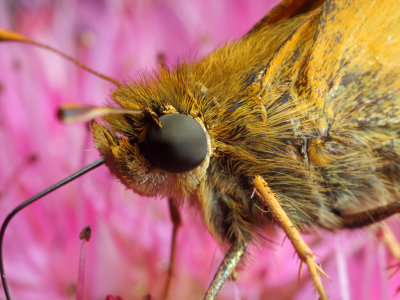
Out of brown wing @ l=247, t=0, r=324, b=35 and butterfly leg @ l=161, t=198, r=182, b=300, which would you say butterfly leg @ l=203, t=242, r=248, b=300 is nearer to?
butterfly leg @ l=161, t=198, r=182, b=300

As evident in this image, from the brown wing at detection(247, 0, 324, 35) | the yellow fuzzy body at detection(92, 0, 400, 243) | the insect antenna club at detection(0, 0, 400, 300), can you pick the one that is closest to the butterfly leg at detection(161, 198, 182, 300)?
the insect antenna club at detection(0, 0, 400, 300)

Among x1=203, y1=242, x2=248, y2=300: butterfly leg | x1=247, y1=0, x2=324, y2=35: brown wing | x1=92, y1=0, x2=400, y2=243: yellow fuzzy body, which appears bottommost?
x1=203, y1=242, x2=248, y2=300: butterfly leg

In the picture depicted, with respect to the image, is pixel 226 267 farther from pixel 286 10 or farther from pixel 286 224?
pixel 286 10

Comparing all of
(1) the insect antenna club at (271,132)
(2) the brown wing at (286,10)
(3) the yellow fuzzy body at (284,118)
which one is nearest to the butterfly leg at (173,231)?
(1) the insect antenna club at (271,132)

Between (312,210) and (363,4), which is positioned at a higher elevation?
(363,4)

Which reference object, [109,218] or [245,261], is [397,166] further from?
[109,218]

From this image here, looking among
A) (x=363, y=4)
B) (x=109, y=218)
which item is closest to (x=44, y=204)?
(x=109, y=218)
